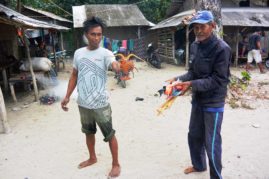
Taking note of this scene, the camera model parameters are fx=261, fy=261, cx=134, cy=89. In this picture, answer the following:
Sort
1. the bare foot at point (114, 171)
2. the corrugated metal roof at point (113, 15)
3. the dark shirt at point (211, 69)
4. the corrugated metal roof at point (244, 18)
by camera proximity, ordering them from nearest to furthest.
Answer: the dark shirt at point (211, 69), the bare foot at point (114, 171), the corrugated metal roof at point (244, 18), the corrugated metal roof at point (113, 15)

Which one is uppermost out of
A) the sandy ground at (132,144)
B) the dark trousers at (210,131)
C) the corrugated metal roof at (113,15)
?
the corrugated metal roof at (113,15)

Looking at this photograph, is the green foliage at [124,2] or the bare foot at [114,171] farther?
the green foliage at [124,2]

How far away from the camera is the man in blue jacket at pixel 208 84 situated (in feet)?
7.95

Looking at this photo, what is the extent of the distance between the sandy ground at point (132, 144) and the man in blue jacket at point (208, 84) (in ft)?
2.08

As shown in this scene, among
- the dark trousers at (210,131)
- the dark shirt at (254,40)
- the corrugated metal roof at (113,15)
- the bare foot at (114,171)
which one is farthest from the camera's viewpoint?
the corrugated metal roof at (113,15)

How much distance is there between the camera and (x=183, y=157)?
3641 mm

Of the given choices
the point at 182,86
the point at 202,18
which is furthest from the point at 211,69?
the point at 202,18

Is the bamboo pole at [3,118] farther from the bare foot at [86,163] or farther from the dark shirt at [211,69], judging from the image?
the dark shirt at [211,69]

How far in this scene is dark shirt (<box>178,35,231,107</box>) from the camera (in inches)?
94.8

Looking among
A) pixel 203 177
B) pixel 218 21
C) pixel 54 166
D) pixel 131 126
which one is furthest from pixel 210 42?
pixel 218 21

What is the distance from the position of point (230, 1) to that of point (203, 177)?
558 inches

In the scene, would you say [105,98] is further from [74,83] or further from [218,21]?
[218,21]

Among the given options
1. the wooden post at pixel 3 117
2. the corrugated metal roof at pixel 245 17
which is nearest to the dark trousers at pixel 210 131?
the wooden post at pixel 3 117

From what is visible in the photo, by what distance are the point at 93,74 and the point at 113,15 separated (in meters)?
15.4
